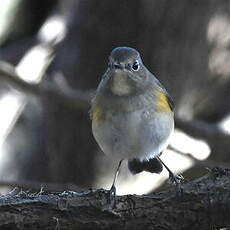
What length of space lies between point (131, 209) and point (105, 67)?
9.24 ft

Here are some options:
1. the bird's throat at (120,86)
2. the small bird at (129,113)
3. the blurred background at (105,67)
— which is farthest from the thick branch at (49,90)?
the bird's throat at (120,86)

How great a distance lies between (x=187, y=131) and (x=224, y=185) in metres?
1.70

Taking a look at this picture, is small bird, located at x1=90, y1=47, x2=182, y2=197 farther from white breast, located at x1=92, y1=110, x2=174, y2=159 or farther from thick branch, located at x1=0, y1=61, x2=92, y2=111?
thick branch, located at x1=0, y1=61, x2=92, y2=111

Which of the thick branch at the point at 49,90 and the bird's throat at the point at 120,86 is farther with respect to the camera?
the thick branch at the point at 49,90

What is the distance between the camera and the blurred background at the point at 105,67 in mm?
6145

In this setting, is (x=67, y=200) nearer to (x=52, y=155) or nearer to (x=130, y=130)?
(x=130, y=130)

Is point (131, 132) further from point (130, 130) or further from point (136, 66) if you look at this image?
point (136, 66)

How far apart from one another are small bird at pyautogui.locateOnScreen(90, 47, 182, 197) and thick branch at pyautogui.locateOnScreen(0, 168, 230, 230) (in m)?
0.42

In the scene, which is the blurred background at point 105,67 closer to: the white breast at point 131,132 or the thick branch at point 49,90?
the thick branch at point 49,90

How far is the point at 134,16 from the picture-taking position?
623cm

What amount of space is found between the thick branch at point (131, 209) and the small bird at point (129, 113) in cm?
42

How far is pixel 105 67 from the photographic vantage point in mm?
6336

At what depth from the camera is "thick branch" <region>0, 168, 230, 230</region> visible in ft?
11.7

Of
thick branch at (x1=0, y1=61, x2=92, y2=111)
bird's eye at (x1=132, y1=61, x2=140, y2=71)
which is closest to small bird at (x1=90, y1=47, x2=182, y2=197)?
bird's eye at (x1=132, y1=61, x2=140, y2=71)
